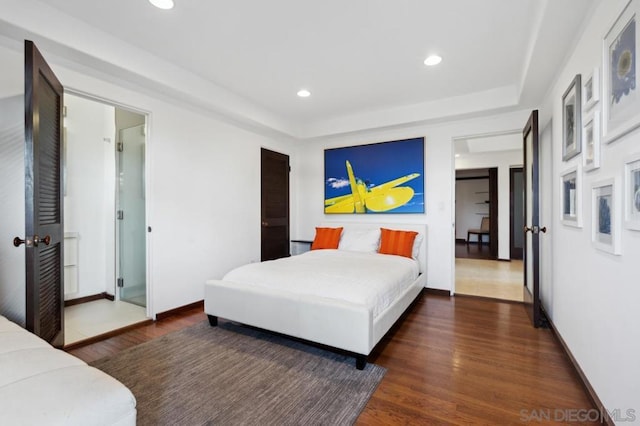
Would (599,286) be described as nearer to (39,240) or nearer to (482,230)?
(39,240)

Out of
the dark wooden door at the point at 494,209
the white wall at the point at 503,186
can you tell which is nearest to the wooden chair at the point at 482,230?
the dark wooden door at the point at 494,209

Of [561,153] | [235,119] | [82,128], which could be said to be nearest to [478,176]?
[561,153]

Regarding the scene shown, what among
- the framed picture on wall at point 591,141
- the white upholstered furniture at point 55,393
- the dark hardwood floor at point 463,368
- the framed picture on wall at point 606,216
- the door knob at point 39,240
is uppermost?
the framed picture on wall at point 591,141

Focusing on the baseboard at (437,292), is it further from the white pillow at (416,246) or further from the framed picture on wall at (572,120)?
the framed picture on wall at (572,120)

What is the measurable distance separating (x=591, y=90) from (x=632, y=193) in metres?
0.86

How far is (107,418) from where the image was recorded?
2.91 ft

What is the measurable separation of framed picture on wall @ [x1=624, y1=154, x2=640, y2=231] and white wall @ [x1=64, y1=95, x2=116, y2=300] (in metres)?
4.61

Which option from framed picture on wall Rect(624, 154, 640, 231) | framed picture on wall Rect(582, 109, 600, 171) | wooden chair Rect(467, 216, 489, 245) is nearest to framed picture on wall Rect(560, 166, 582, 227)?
framed picture on wall Rect(582, 109, 600, 171)

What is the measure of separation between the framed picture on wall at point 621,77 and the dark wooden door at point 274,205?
3769 mm

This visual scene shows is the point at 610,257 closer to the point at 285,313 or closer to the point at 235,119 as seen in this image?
the point at 285,313

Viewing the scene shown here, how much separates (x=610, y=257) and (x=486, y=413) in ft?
3.44

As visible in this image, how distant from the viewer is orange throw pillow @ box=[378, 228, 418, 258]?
3.74 metres

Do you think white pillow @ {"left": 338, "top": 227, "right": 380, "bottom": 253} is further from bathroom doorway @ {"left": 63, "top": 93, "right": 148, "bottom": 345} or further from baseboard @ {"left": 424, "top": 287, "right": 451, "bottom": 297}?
bathroom doorway @ {"left": 63, "top": 93, "right": 148, "bottom": 345}

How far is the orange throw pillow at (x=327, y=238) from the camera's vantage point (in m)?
4.28
